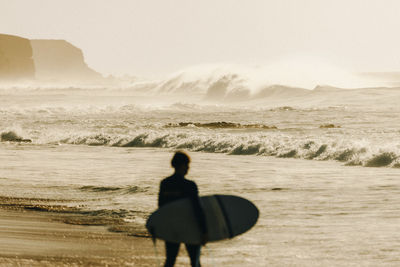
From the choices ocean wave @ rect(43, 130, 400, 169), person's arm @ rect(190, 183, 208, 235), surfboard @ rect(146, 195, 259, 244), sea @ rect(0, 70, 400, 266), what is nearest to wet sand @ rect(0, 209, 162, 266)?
sea @ rect(0, 70, 400, 266)

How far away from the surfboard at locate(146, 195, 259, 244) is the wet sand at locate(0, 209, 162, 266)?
1.94 meters

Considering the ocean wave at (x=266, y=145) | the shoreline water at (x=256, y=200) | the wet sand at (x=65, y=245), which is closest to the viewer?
the wet sand at (x=65, y=245)

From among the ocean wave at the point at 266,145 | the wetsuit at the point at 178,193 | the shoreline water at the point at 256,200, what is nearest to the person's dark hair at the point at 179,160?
the wetsuit at the point at 178,193

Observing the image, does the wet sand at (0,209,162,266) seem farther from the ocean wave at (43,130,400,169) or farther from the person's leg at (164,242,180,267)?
the ocean wave at (43,130,400,169)

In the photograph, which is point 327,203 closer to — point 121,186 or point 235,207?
point 121,186

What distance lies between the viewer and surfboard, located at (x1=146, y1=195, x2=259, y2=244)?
507cm

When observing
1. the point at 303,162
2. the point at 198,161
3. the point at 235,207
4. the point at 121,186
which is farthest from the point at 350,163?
the point at 235,207

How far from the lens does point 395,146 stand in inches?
761

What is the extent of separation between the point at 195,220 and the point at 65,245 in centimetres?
340

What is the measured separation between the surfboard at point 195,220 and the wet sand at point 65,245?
6.38 feet

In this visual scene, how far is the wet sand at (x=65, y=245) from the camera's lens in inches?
279

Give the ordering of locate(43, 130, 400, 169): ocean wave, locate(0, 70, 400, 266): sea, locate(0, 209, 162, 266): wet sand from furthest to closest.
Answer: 1. locate(43, 130, 400, 169): ocean wave
2. locate(0, 70, 400, 266): sea
3. locate(0, 209, 162, 266): wet sand

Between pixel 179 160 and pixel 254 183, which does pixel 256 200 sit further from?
pixel 179 160

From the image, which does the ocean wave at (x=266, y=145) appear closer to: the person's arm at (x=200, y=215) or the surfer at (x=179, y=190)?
the surfer at (x=179, y=190)
